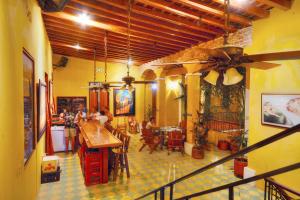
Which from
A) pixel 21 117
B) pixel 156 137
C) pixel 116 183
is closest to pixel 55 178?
pixel 116 183

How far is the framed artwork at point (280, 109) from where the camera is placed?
3568mm

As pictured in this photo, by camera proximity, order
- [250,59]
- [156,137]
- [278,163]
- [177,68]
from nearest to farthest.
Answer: [250,59], [278,163], [156,137], [177,68]

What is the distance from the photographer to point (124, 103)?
10641mm

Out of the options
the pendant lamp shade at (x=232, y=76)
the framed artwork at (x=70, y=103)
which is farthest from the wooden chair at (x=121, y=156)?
the framed artwork at (x=70, y=103)

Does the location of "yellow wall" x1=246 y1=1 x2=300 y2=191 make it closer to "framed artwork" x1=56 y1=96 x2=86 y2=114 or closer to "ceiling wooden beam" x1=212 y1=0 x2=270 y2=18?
"ceiling wooden beam" x1=212 y1=0 x2=270 y2=18

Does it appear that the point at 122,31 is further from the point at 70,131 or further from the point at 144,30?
the point at 70,131

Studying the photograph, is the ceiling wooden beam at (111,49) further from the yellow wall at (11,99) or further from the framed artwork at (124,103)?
the yellow wall at (11,99)

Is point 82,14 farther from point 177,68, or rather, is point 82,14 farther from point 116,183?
point 177,68

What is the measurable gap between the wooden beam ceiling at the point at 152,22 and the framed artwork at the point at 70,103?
2.81 m

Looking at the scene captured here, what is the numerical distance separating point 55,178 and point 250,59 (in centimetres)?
469

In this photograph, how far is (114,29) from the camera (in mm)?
5082

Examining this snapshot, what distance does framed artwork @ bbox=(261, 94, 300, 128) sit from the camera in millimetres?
3568

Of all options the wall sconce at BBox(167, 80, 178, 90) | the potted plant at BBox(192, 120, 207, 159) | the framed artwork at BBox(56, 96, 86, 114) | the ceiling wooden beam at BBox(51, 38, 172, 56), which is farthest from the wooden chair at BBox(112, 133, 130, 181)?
the framed artwork at BBox(56, 96, 86, 114)

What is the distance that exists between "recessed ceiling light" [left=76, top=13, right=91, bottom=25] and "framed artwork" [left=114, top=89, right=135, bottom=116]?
572 centimetres
